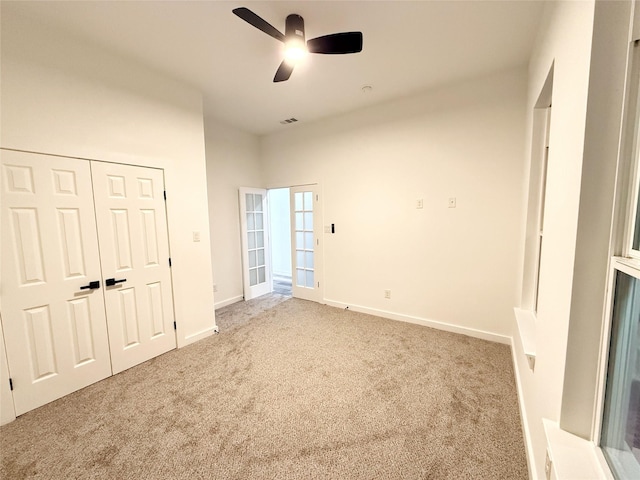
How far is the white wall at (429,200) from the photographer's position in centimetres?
280

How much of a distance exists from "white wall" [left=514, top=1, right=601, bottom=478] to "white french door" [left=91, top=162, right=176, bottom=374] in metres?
3.19

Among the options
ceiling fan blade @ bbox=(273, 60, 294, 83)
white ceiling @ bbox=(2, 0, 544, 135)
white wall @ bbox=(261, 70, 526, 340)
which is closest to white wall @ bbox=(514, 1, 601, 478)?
white ceiling @ bbox=(2, 0, 544, 135)

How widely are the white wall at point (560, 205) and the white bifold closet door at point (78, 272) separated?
3.19m

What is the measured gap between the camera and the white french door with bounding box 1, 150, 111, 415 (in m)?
1.88

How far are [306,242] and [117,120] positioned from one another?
9.61 ft

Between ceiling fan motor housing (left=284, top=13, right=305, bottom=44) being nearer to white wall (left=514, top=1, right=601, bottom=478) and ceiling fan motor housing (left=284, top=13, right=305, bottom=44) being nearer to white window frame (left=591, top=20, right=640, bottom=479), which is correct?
white wall (left=514, top=1, right=601, bottom=478)

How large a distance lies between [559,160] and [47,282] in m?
3.49

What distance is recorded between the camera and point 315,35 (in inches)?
85.1

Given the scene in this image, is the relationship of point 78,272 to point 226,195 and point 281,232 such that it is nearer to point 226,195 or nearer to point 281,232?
point 226,195

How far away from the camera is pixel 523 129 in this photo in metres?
2.64

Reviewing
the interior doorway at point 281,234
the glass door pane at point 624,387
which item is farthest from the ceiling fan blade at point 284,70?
the interior doorway at point 281,234

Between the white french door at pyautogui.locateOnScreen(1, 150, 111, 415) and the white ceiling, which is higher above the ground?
the white ceiling

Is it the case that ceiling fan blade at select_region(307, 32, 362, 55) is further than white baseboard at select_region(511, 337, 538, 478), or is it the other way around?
ceiling fan blade at select_region(307, 32, 362, 55)

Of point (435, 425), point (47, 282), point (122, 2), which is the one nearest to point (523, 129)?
point (435, 425)
